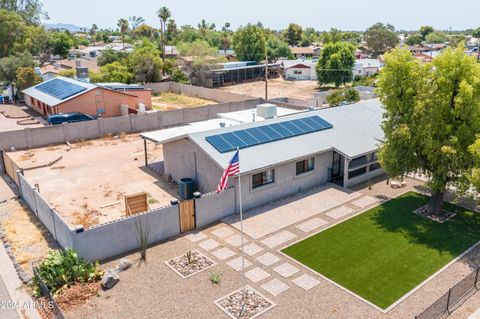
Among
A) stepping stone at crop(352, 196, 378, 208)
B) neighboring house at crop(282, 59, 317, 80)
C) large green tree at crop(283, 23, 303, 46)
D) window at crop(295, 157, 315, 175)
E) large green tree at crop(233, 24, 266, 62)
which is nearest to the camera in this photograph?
stepping stone at crop(352, 196, 378, 208)

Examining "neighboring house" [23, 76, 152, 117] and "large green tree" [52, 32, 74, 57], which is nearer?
"neighboring house" [23, 76, 152, 117]

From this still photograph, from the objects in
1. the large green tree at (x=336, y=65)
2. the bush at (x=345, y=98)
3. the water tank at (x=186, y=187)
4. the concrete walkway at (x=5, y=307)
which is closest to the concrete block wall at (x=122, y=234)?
the concrete walkway at (x=5, y=307)

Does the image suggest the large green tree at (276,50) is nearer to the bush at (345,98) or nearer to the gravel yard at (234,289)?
the bush at (345,98)

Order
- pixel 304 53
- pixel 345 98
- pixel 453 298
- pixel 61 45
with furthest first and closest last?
1. pixel 304 53
2. pixel 61 45
3. pixel 345 98
4. pixel 453 298

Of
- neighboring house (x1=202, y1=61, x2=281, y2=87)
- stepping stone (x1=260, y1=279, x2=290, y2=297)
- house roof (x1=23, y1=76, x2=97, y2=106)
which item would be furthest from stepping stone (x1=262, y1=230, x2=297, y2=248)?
neighboring house (x1=202, y1=61, x2=281, y2=87)

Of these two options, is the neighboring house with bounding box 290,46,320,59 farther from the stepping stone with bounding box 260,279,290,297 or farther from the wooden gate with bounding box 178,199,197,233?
the stepping stone with bounding box 260,279,290,297

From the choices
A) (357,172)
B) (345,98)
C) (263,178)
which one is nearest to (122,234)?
(263,178)

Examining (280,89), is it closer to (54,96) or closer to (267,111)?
(54,96)
